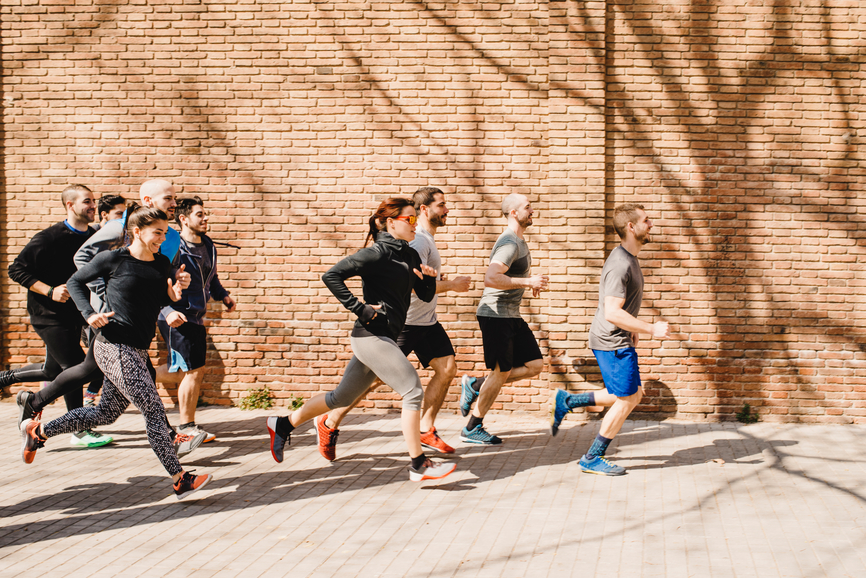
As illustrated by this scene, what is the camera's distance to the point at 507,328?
625 cm

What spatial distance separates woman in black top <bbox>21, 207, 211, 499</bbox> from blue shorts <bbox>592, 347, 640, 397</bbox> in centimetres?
298

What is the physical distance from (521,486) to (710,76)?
4.51 meters

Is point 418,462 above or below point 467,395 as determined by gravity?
below

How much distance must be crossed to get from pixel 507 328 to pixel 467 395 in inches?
38.1

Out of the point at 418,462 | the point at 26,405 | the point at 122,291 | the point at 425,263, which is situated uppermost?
the point at 425,263

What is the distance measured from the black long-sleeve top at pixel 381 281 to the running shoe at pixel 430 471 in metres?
0.95

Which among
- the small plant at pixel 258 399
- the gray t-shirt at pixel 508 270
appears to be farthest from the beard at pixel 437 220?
the small plant at pixel 258 399

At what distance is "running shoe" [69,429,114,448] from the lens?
628 cm

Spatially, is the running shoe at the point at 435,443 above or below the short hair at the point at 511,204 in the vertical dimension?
below

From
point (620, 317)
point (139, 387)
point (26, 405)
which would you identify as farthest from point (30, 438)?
point (620, 317)

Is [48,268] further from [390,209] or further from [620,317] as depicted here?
[620,317]

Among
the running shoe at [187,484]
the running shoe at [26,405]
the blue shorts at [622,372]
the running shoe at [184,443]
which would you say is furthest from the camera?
the running shoe at [184,443]

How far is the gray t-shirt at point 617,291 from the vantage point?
5.30 m

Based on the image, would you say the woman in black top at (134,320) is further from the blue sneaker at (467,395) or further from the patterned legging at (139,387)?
the blue sneaker at (467,395)
